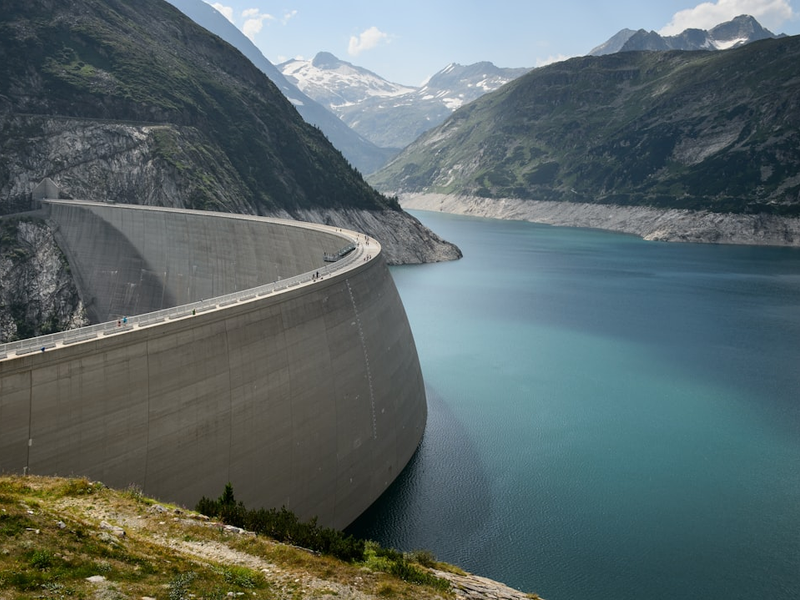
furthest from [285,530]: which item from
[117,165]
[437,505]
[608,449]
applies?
[117,165]

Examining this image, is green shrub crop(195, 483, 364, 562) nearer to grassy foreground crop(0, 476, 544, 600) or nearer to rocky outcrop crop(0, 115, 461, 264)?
grassy foreground crop(0, 476, 544, 600)

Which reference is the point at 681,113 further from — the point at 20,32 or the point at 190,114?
the point at 20,32

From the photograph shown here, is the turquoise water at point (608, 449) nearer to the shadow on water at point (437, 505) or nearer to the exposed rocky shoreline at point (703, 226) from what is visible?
the shadow on water at point (437, 505)

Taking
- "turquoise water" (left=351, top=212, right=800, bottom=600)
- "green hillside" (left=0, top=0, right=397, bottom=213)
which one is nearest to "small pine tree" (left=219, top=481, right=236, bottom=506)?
"turquoise water" (left=351, top=212, right=800, bottom=600)

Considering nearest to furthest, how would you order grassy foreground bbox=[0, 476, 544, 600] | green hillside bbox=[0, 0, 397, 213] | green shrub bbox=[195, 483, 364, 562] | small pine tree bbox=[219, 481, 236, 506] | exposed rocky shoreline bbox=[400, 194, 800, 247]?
grassy foreground bbox=[0, 476, 544, 600]
green shrub bbox=[195, 483, 364, 562]
small pine tree bbox=[219, 481, 236, 506]
green hillside bbox=[0, 0, 397, 213]
exposed rocky shoreline bbox=[400, 194, 800, 247]

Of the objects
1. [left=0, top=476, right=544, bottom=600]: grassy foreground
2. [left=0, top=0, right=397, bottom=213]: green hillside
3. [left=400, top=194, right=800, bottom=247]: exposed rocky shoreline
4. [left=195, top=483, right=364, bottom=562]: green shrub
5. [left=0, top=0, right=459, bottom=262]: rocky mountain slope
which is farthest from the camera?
[left=400, top=194, right=800, bottom=247]: exposed rocky shoreline

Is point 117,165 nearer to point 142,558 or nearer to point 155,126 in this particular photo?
point 155,126
